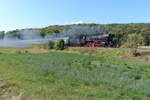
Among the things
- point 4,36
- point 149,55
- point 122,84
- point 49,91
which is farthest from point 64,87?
point 4,36

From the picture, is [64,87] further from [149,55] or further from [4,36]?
[4,36]

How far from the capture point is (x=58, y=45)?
114 feet

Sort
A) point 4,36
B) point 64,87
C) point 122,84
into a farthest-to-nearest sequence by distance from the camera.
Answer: point 4,36, point 122,84, point 64,87

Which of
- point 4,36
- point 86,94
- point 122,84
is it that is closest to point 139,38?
point 122,84

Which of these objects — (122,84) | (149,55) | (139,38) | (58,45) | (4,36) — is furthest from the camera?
(4,36)

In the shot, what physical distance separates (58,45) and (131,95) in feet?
95.8

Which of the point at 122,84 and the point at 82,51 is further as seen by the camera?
the point at 82,51

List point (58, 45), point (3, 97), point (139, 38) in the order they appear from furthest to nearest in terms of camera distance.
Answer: point (58, 45) < point (139, 38) < point (3, 97)

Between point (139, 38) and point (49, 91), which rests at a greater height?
point (139, 38)

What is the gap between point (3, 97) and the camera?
229 inches

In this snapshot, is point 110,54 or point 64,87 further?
point 110,54

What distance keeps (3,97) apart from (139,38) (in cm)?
2206

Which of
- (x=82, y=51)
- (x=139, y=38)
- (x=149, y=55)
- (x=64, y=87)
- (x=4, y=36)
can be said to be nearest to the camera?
(x=64, y=87)

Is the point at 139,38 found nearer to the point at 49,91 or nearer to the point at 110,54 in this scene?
the point at 110,54
